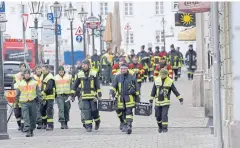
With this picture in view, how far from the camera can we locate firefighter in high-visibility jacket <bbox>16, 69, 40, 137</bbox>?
64.0 feet

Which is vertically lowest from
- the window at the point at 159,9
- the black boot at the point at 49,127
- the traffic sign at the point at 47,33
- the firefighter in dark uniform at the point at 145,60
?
the black boot at the point at 49,127

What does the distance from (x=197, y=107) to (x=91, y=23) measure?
19908 mm

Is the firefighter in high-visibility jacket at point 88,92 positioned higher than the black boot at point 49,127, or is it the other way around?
the firefighter in high-visibility jacket at point 88,92

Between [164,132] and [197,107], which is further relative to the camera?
[197,107]

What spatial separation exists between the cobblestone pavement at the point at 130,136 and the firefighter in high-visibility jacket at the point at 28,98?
1.19 feet

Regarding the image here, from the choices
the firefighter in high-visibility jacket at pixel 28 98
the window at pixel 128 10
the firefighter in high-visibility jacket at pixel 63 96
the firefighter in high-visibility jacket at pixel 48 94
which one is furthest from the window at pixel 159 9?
the firefighter in high-visibility jacket at pixel 28 98

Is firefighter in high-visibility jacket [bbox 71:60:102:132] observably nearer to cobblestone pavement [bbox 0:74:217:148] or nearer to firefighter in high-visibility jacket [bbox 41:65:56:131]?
cobblestone pavement [bbox 0:74:217:148]

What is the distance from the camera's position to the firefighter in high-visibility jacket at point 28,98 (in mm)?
19500

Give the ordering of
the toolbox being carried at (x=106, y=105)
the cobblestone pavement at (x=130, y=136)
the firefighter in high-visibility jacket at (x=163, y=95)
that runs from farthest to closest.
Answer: the toolbox being carried at (x=106, y=105)
the firefighter in high-visibility jacket at (x=163, y=95)
the cobblestone pavement at (x=130, y=136)

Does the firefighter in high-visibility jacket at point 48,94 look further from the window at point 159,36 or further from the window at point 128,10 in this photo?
the window at point 128,10

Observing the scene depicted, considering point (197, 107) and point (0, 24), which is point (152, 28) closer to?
point (197, 107)

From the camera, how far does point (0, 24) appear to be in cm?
2014

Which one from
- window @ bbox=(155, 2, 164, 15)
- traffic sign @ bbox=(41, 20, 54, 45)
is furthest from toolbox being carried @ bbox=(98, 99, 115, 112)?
window @ bbox=(155, 2, 164, 15)

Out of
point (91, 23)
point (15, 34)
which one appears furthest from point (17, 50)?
point (15, 34)
